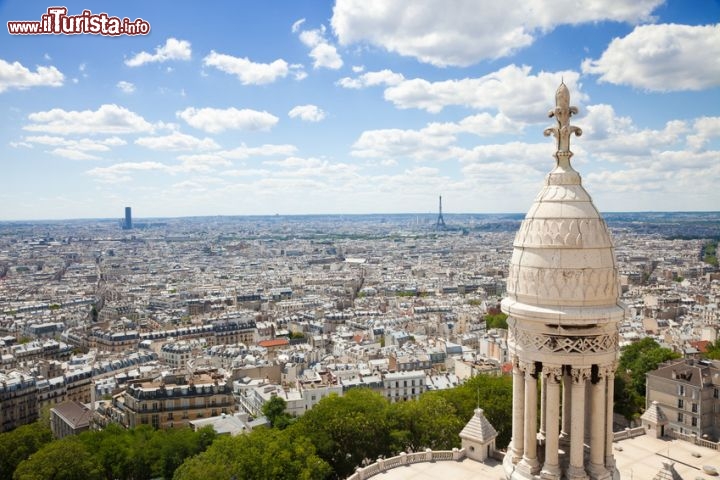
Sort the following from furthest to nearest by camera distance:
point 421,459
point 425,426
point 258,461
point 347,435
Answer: point 347,435
point 425,426
point 258,461
point 421,459

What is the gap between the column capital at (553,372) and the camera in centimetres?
1345

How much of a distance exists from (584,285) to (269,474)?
2746 cm

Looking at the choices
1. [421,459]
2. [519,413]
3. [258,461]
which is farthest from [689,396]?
[519,413]

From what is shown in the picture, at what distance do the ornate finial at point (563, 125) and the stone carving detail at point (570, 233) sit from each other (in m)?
1.59

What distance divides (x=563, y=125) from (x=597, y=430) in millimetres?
6902

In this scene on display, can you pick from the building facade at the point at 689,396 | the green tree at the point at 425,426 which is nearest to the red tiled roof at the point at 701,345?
the building facade at the point at 689,396

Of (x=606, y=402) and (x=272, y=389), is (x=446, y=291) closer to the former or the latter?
(x=272, y=389)

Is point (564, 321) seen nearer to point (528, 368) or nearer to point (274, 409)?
point (528, 368)

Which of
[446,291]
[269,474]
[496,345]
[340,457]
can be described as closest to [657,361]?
[496,345]

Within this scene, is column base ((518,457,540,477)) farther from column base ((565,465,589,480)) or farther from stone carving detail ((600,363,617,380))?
stone carving detail ((600,363,617,380))

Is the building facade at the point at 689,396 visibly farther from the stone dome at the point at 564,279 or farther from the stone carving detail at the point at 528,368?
the stone dome at the point at 564,279

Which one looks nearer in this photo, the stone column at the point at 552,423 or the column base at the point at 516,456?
the stone column at the point at 552,423

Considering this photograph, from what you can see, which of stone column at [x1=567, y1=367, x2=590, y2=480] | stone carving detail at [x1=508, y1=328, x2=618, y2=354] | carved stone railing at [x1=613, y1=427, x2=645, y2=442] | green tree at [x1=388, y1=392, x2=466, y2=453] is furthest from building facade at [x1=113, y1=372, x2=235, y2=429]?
stone carving detail at [x1=508, y1=328, x2=618, y2=354]

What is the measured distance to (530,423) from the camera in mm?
13984
